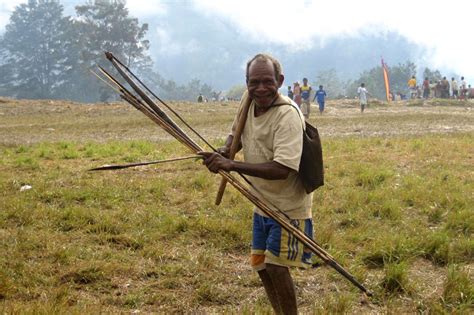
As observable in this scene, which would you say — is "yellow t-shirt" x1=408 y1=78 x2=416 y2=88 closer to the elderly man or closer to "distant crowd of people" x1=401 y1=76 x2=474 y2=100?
"distant crowd of people" x1=401 y1=76 x2=474 y2=100

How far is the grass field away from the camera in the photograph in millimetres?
3938

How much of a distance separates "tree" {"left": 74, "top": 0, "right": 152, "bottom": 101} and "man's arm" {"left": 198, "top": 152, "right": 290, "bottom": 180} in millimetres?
60300

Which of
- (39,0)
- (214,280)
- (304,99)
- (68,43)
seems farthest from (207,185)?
(39,0)

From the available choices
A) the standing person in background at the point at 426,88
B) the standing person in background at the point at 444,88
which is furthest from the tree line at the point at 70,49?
the standing person in background at the point at 426,88

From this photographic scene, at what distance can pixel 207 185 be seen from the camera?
739 centimetres

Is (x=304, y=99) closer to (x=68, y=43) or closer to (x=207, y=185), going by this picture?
(x=207, y=185)

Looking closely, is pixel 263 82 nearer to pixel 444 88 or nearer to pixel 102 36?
pixel 444 88

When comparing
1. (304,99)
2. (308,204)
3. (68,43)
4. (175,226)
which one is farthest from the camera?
(68,43)

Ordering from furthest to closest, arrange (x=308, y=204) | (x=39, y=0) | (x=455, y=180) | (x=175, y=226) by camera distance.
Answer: (x=39, y=0) → (x=455, y=180) → (x=175, y=226) → (x=308, y=204)

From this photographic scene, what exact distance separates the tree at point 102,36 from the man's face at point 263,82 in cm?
6026

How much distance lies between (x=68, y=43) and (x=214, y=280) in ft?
221

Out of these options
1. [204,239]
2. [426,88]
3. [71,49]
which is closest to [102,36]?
[71,49]

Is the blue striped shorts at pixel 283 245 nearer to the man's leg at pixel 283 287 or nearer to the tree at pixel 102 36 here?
the man's leg at pixel 283 287

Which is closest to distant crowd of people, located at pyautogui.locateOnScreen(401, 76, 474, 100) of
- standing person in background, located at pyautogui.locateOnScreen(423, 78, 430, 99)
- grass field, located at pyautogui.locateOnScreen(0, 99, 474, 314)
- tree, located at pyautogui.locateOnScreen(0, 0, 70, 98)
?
standing person in background, located at pyautogui.locateOnScreen(423, 78, 430, 99)
